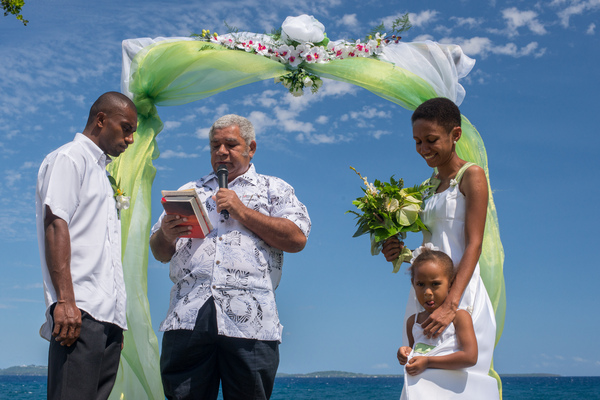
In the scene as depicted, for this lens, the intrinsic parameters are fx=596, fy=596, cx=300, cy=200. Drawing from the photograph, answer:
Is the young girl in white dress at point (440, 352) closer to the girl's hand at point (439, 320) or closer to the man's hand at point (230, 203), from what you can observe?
the girl's hand at point (439, 320)

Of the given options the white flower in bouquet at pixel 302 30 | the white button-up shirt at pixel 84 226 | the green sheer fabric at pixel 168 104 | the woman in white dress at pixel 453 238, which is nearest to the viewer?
the white button-up shirt at pixel 84 226

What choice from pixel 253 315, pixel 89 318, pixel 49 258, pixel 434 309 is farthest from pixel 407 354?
pixel 49 258

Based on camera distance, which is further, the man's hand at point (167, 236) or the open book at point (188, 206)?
the man's hand at point (167, 236)

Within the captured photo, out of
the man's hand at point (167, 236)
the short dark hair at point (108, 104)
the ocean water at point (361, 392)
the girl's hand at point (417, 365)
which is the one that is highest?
the short dark hair at point (108, 104)

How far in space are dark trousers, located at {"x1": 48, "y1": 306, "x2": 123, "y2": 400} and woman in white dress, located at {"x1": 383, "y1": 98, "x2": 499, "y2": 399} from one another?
1.47 meters

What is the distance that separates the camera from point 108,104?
10.5 ft

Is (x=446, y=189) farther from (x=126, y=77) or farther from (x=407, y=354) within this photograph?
(x=126, y=77)

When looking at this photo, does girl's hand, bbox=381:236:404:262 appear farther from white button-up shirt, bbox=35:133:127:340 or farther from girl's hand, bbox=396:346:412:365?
white button-up shirt, bbox=35:133:127:340

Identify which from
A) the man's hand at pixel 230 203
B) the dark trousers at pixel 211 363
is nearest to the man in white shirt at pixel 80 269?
the dark trousers at pixel 211 363

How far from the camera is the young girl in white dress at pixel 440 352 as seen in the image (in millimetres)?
2854

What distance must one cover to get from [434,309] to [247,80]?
2369 mm

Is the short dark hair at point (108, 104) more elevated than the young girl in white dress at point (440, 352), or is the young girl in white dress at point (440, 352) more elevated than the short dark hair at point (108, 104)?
the short dark hair at point (108, 104)

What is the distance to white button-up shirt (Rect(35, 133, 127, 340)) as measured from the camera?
279cm

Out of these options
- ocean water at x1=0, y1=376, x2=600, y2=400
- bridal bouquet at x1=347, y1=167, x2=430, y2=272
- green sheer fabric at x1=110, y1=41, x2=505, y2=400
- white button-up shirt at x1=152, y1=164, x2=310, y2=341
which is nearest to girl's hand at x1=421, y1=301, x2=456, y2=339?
bridal bouquet at x1=347, y1=167, x2=430, y2=272
